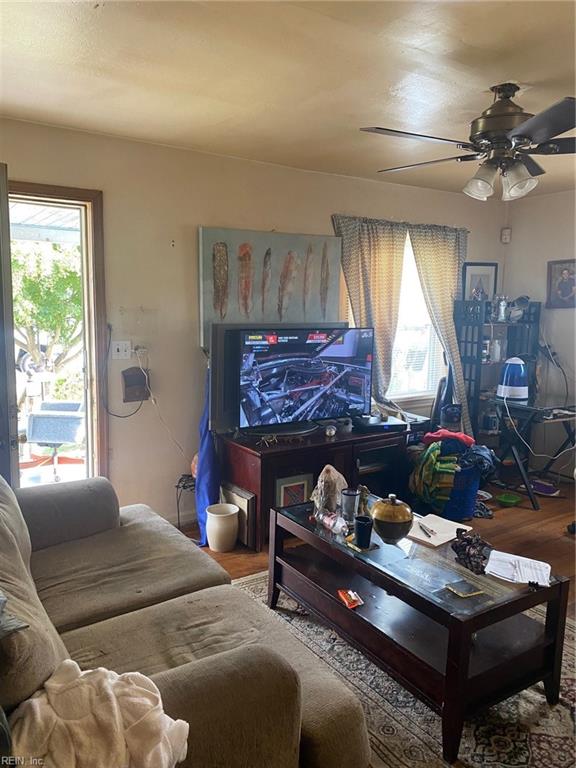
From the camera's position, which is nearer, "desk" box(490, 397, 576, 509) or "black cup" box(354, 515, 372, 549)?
"black cup" box(354, 515, 372, 549)

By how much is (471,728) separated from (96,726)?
1420mm

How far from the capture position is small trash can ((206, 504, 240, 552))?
3320 millimetres

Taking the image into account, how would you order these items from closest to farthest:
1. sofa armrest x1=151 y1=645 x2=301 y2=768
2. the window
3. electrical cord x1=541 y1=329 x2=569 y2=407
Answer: sofa armrest x1=151 y1=645 x2=301 y2=768
the window
electrical cord x1=541 y1=329 x2=569 y2=407

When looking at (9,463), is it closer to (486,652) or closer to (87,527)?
(87,527)

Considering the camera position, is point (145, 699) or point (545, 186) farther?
point (545, 186)

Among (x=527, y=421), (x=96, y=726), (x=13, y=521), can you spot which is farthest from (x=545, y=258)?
(x=96, y=726)

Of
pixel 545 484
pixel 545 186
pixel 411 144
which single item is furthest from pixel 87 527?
pixel 545 186

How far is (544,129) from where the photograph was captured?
1995mm

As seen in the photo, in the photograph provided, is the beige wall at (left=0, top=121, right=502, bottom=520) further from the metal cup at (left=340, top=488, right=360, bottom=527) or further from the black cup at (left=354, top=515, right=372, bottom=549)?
the black cup at (left=354, top=515, right=372, bottom=549)

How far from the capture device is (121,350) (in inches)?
131

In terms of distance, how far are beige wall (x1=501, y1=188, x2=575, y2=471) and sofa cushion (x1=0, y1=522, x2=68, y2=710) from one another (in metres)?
4.58

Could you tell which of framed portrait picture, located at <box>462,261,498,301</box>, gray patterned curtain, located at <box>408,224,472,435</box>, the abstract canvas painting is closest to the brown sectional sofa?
the abstract canvas painting

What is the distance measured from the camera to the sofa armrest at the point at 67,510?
2320 millimetres

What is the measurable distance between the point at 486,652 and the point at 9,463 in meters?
2.31
